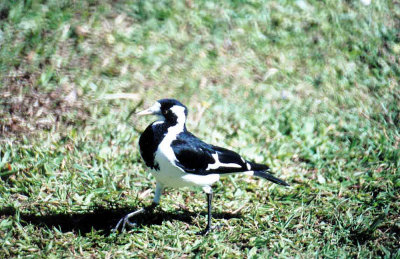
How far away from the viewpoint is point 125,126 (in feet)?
15.1

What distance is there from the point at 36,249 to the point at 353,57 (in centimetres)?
412

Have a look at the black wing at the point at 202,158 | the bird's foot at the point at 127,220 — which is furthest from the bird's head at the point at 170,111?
the bird's foot at the point at 127,220

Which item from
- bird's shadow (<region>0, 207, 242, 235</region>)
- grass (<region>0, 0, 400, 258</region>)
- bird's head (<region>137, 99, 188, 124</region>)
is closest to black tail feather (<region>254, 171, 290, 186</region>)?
grass (<region>0, 0, 400, 258</region>)

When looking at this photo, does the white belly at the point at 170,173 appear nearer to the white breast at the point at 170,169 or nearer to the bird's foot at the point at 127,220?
the white breast at the point at 170,169

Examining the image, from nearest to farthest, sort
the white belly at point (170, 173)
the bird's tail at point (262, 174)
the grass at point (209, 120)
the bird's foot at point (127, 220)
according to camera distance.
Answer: the white belly at point (170, 173) < the bird's foot at point (127, 220) < the grass at point (209, 120) < the bird's tail at point (262, 174)

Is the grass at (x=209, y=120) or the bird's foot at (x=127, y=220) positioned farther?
the grass at (x=209, y=120)

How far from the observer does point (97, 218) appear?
3.67m

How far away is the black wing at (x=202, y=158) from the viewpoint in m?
3.41

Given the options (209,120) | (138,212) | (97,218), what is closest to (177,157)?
(138,212)

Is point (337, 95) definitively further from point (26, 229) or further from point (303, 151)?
point (26, 229)

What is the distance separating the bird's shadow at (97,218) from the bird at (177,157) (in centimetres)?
7

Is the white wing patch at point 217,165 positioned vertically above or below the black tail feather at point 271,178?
above

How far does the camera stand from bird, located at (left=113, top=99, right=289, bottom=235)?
11.0 ft

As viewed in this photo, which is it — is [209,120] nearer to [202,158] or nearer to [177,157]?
[202,158]
